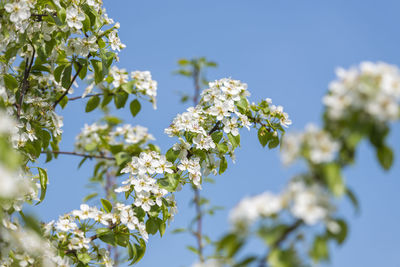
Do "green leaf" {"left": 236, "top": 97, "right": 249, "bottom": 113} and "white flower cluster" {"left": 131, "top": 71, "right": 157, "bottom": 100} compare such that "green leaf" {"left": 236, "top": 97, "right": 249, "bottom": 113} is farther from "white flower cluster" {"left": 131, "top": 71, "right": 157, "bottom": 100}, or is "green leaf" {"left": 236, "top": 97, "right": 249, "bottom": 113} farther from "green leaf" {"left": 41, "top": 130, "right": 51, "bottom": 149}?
"green leaf" {"left": 41, "top": 130, "right": 51, "bottom": 149}

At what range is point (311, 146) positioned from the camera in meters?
1.40

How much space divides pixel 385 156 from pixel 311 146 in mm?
241

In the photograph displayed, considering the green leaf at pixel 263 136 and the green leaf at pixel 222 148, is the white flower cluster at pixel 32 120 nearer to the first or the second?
the green leaf at pixel 222 148

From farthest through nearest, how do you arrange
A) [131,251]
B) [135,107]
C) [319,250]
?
[135,107]
[131,251]
[319,250]

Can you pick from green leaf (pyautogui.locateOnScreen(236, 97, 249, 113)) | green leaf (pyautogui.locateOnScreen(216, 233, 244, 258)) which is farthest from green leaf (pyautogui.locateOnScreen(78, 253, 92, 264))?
green leaf (pyautogui.locateOnScreen(216, 233, 244, 258))

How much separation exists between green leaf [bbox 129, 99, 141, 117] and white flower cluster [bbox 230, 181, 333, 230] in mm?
2853

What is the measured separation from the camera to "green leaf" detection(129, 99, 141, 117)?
4207 mm

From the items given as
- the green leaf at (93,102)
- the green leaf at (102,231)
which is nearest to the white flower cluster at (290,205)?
the green leaf at (102,231)

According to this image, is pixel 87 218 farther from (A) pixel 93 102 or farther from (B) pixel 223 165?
(A) pixel 93 102

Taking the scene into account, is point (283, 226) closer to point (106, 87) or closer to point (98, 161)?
point (106, 87)

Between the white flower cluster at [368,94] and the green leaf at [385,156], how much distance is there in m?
0.12

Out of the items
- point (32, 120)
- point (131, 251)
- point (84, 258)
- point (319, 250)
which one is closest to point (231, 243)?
point (319, 250)

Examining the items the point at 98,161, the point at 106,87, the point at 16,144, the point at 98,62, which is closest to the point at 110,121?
the point at 98,161

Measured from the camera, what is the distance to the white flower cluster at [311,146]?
54.1 inches
